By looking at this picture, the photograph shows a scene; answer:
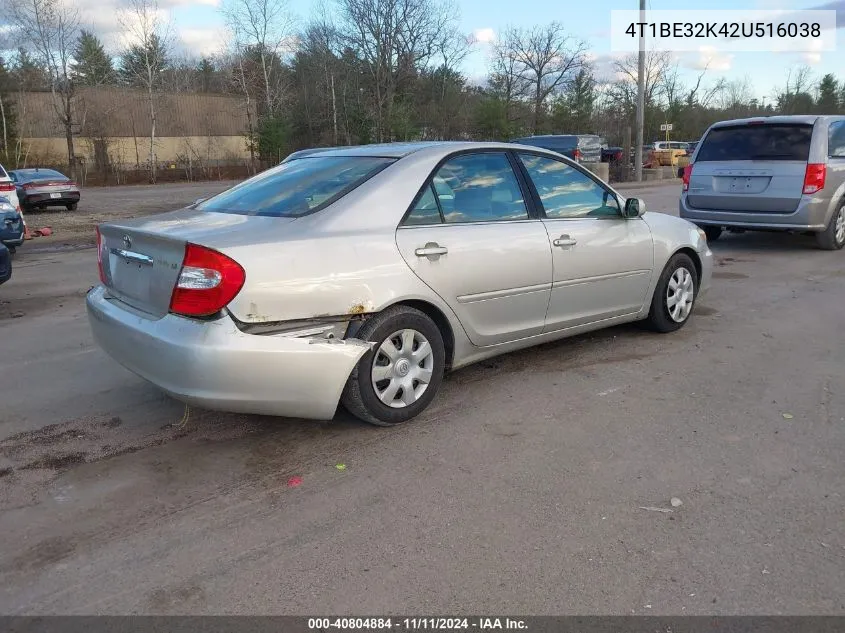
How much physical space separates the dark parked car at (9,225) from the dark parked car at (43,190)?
936cm

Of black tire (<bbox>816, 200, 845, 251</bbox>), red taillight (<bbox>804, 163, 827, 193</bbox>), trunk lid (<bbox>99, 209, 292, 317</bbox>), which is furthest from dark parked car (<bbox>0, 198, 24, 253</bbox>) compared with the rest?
black tire (<bbox>816, 200, 845, 251</bbox>)

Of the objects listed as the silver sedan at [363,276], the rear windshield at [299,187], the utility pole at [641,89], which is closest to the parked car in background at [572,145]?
the utility pole at [641,89]

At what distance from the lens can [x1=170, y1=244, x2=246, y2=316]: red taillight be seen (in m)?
3.37

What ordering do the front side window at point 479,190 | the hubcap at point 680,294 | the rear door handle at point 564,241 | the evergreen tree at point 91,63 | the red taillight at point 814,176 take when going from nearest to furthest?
the front side window at point 479,190, the rear door handle at point 564,241, the hubcap at point 680,294, the red taillight at point 814,176, the evergreen tree at point 91,63

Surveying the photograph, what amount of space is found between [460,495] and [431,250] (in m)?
1.45

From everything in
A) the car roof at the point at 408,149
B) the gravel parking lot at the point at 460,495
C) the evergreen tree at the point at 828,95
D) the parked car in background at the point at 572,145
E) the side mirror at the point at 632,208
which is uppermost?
the evergreen tree at the point at 828,95

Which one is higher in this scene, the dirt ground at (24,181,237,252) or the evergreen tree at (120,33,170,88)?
the evergreen tree at (120,33,170,88)

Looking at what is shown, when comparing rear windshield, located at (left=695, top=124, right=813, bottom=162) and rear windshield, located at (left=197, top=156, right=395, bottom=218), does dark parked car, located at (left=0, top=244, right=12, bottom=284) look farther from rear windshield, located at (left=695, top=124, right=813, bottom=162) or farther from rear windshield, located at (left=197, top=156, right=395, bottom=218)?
rear windshield, located at (left=695, top=124, right=813, bottom=162)

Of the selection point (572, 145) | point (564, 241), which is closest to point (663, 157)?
point (572, 145)

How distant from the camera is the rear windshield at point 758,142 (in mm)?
9414

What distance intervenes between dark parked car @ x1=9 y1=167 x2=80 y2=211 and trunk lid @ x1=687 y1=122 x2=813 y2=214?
16.7 metres

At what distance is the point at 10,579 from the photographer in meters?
2.69

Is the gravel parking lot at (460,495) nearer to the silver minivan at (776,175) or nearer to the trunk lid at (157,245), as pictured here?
the trunk lid at (157,245)

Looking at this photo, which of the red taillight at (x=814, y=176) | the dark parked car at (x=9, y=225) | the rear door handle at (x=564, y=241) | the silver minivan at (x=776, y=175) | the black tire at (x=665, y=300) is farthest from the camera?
the dark parked car at (x=9, y=225)
